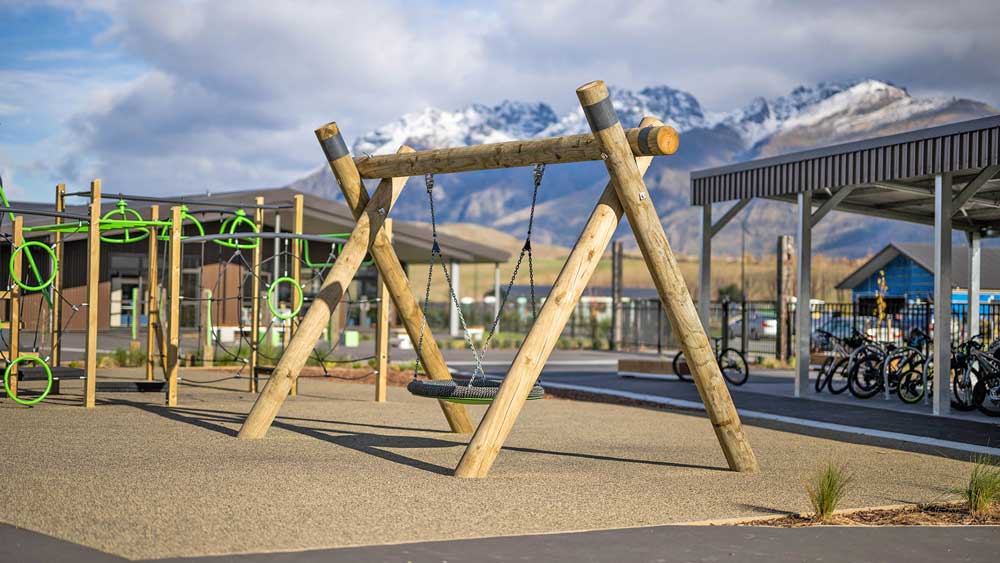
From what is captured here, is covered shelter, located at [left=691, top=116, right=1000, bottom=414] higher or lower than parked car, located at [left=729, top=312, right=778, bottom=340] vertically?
higher

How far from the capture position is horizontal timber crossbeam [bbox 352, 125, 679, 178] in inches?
319

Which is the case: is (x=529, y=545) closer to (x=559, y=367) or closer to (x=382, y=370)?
(x=382, y=370)

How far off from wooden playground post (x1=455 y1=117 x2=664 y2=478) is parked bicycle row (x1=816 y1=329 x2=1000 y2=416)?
6.88 meters

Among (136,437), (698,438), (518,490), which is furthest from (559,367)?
(518,490)

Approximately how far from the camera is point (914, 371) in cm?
1449

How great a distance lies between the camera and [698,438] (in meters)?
10.8

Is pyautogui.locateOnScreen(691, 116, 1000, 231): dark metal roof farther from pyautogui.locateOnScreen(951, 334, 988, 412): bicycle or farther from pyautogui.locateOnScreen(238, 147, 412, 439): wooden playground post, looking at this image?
pyautogui.locateOnScreen(238, 147, 412, 439): wooden playground post

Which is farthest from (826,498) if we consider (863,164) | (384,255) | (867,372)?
(867,372)

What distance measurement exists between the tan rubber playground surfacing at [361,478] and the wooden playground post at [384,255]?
31.8 inches

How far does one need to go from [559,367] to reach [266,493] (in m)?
17.1

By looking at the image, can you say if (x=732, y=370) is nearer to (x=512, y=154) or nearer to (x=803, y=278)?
(x=803, y=278)

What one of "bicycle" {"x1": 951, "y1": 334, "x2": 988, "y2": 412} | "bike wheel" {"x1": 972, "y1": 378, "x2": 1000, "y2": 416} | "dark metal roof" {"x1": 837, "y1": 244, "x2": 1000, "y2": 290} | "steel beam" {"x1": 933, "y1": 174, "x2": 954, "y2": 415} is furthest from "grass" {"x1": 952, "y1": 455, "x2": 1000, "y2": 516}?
"dark metal roof" {"x1": 837, "y1": 244, "x2": 1000, "y2": 290}

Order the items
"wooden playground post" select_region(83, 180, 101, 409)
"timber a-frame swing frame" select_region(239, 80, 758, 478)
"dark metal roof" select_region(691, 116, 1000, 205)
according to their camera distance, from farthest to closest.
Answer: "dark metal roof" select_region(691, 116, 1000, 205) → "wooden playground post" select_region(83, 180, 101, 409) → "timber a-frame swing frame" select_region(239, 80, 758, 478)

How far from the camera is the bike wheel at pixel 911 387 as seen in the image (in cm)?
1440
